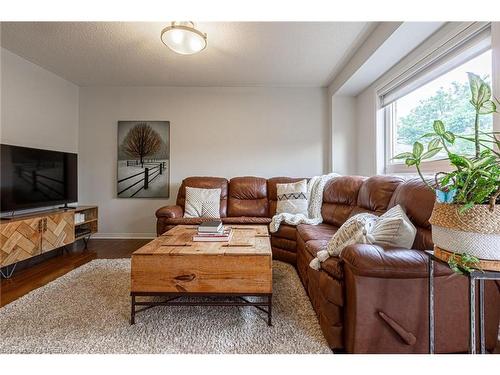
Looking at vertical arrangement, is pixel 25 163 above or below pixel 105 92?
below

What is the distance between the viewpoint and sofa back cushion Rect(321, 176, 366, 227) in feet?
8.25

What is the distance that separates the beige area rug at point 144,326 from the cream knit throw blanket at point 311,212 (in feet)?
2.87

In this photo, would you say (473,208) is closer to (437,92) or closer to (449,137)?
(449,137)

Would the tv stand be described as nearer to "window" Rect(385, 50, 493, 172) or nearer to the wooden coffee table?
the wooden coffee table

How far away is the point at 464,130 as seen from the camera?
1.88m

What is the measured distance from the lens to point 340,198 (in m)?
2.67

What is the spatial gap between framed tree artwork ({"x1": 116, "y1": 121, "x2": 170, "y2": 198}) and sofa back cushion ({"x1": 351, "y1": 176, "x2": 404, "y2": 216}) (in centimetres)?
291

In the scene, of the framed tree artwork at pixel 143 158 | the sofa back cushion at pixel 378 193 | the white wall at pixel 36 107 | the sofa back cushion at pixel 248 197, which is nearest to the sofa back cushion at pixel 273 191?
the sofa back cushion at pixel 248 197

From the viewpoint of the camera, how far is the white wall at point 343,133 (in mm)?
3697

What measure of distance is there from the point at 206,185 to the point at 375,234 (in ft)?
8.30

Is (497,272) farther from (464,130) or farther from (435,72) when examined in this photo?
(435,72)


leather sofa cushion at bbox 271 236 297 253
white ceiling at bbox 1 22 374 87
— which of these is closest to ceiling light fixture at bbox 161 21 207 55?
white ceiling at bbox 1 22 374 87

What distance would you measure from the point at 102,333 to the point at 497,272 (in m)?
1.95
